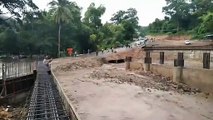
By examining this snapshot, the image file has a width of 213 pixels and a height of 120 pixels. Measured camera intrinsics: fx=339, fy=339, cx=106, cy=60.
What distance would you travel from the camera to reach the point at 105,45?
250 ft

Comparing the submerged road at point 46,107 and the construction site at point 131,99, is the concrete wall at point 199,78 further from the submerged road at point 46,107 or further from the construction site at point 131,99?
the submerged road at point 46,107

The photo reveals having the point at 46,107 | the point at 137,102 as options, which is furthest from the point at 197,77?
the point at 46,107

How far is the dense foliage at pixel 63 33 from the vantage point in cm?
5984

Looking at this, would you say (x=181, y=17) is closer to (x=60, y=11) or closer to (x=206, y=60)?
(x=60, y=11)

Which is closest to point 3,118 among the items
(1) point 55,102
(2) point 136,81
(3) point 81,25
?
(1) point 55,102

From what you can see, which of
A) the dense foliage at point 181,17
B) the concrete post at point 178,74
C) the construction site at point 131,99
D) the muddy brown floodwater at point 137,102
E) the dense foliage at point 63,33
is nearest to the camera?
the muddy brown floodwater at point 137,102

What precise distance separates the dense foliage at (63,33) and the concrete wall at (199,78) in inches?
1291

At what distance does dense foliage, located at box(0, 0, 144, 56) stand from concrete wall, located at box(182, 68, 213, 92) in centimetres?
3280

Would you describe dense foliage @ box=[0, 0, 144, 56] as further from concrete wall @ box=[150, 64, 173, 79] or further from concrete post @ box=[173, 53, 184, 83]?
concrete post @ box=[173, 53, 184, 83]

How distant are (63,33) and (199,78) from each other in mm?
49449

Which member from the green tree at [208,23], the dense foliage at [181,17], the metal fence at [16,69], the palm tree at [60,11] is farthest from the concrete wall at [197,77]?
the dense foliage at [181,17]

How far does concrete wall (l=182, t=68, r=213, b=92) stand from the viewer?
73.9 ft

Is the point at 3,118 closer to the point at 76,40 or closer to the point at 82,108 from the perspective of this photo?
the point at 82,108

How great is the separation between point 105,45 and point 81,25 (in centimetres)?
703
